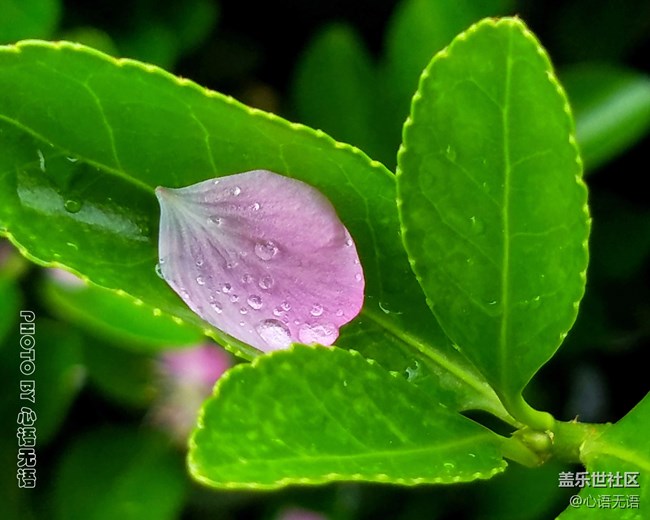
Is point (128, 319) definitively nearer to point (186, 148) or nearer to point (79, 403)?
point (79, 403)

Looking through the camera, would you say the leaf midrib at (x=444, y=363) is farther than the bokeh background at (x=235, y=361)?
No

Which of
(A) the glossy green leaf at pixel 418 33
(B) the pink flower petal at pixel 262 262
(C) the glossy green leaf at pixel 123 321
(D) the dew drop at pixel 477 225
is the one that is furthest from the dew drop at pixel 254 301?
(A) the glossy green leaf at pixel 418 33

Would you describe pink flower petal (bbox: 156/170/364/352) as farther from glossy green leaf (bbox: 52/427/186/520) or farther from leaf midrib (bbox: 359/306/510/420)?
glossy green leaf (bbox: 52/427/186/520)

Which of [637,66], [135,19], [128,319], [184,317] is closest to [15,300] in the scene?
[128,319]

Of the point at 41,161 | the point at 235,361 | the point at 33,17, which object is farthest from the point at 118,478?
the point at 41,161

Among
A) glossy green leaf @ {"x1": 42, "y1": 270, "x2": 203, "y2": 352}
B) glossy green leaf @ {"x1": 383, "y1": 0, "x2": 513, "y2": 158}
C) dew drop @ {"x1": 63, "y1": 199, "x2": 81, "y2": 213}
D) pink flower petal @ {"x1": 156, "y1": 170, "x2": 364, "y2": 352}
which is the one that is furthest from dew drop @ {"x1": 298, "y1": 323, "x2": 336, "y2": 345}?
glossy green leaf @ {"x1": 383, "y1": 0, "x2": 513, "y2": 158}

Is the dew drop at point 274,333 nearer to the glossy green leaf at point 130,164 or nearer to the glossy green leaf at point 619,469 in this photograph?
the glossy green leaf at point 130,164

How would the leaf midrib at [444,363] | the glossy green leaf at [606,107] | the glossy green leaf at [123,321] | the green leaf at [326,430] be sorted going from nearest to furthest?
the green leaf at [326,430]
the leaf midrib at [444,363]
the glossy green leaf at [123,321]
the glossy green leaf at [606,107]

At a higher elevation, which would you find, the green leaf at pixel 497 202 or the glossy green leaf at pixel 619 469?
the green leaf at pixel 497 202
